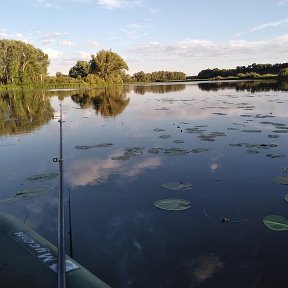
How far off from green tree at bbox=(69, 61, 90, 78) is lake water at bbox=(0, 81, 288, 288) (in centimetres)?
9066

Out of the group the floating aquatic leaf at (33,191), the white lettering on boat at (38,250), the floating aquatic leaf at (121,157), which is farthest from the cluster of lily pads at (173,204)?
the floating aquatic leaf at (121,157)

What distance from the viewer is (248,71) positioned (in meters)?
124

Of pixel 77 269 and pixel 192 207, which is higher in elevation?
pixel 77 269

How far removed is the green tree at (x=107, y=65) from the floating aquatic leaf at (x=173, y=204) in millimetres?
89125

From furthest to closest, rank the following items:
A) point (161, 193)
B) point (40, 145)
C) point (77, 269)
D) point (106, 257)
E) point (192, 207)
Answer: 1. point (40, 145)
2. point (161, 193)
3. point (192, 207)
4. point (106, 257)
5. point (77, 269)

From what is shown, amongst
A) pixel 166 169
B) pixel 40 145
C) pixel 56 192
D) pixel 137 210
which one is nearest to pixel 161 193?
pixel 137 210

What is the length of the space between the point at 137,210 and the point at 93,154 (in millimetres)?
4910

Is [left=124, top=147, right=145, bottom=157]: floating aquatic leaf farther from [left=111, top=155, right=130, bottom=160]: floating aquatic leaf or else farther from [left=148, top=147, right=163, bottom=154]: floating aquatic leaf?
[left=148, top=147, right=163, bottom=154]: floating aquatic leaf

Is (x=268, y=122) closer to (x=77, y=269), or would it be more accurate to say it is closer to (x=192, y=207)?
(x=192, y=207)

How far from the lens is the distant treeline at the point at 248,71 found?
354 ft

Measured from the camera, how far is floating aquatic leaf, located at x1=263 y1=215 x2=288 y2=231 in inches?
208

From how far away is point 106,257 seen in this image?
15.5 feet

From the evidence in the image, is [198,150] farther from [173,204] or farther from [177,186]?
[173,204]

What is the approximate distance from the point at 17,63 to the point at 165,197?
224 feet
